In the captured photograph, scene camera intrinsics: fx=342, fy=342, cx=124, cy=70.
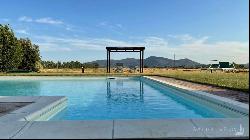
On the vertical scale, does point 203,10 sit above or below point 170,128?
above

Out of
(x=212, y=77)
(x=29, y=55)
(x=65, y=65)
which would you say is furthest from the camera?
(x=65, y=65)

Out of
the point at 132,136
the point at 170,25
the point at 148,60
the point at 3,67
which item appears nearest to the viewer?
the point at 132,136

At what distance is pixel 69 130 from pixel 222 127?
2453 mm

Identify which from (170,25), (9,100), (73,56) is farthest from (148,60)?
(9,100)

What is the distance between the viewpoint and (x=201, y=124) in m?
5.74

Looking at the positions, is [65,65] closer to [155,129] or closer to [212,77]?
[212,77]

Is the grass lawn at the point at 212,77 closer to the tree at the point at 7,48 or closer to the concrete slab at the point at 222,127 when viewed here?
the concrete slab at the point at 222,127

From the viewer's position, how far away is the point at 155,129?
5395 millimetres

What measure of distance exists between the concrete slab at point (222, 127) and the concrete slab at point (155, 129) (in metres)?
0.14

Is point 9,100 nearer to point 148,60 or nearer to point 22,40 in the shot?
point 22,40

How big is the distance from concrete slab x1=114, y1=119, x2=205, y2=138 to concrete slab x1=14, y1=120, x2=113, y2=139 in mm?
196

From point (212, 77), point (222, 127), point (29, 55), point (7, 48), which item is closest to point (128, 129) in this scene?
point (222, 127)

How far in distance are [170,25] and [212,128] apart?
106 feet

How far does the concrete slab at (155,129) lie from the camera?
506cm
